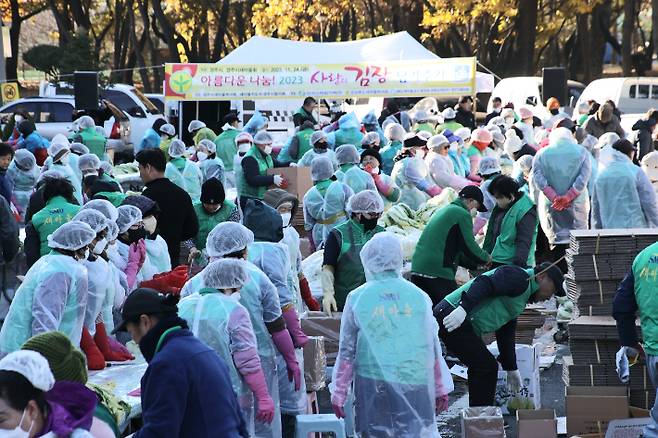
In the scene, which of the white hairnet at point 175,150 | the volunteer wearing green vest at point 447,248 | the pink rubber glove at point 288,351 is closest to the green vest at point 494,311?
the volunteer wearing green vest at point 447,248

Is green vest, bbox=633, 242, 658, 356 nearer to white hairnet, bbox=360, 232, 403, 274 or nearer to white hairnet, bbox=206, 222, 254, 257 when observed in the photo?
white hairnet, bbox=360, 232, 403, 274

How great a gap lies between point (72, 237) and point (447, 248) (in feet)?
10.6

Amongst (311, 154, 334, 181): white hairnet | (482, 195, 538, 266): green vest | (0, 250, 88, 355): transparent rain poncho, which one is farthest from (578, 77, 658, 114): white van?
(0, 250, 88, 355): transparent rain poncho

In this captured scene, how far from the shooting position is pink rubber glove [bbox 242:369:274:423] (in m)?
7.28

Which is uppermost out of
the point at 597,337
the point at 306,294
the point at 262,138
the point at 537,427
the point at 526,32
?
the point at 526,32

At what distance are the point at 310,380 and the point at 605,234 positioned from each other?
2.38 m

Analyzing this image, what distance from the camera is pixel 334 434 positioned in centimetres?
813

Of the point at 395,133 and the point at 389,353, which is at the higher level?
the point at 395,133

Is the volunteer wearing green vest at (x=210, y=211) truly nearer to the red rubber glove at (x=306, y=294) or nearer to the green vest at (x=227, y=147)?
the red rubber glove at (x=306, y=294)

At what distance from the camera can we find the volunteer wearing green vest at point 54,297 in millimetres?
7699

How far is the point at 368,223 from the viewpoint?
33.4 feet

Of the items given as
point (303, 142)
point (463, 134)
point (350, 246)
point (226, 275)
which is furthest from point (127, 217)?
point (463, 134)

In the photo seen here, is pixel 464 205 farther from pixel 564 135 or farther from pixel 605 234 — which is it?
pixel 564 135

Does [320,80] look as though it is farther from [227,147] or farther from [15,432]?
[15,432]
